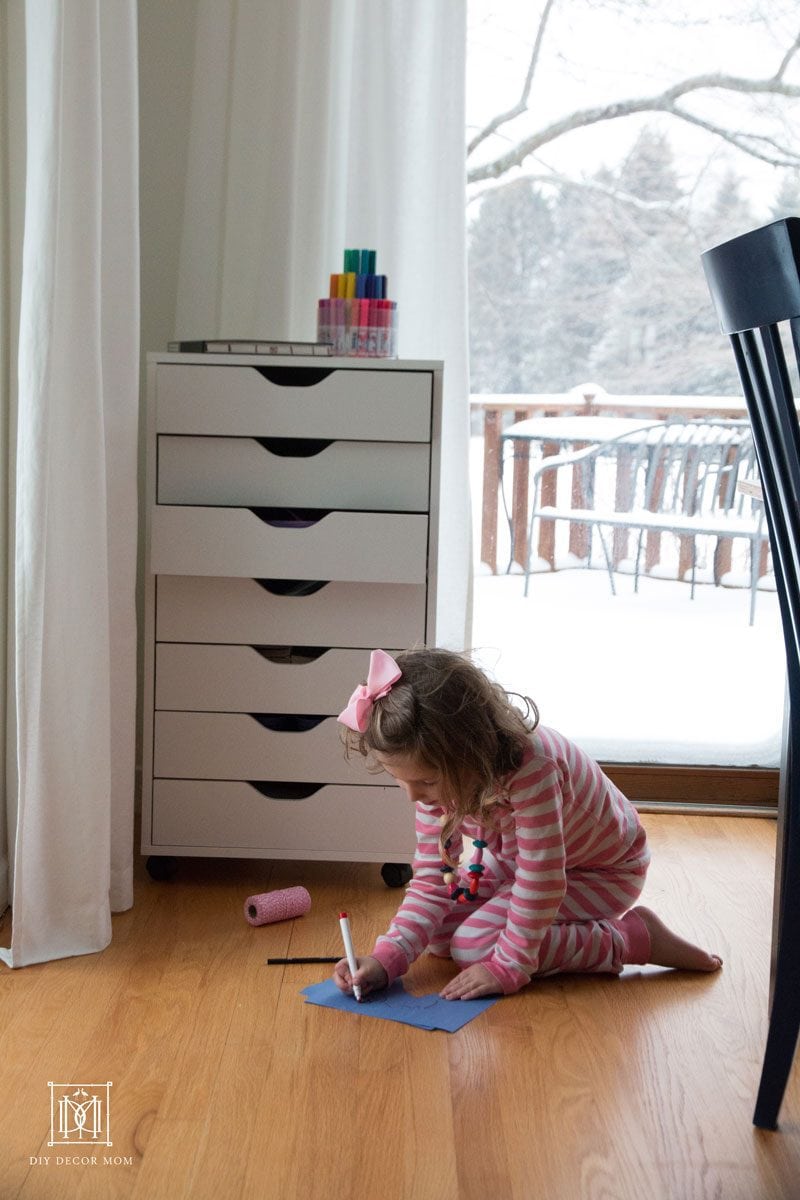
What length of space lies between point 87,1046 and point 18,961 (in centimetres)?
27

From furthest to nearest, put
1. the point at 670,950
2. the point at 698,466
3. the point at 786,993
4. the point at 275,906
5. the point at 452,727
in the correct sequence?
the point at 698,466, the point at 275,906, the point at 670,950, the point at 452,727, the point at 786,993

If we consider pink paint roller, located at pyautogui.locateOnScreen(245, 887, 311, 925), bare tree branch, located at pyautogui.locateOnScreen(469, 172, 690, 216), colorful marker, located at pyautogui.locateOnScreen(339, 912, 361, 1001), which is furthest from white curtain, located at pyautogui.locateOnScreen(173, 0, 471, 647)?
colorful marker, located at pyautogui.locateOnScreen(339, 912, 361, 1001)

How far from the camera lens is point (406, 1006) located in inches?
63.0

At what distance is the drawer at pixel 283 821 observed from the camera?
1.98 m

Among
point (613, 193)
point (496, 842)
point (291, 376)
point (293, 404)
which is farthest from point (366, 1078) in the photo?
point (613, 193)

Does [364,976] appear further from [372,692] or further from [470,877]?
[372,692]

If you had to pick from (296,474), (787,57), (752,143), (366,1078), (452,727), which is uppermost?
(787,57)

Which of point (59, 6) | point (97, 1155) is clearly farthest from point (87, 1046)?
point (59, 6)

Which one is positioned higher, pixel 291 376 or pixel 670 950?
pixel 291 376

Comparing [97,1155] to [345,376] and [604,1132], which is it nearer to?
[604,1132]

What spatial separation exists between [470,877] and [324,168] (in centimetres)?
124

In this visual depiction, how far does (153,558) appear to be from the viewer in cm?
192

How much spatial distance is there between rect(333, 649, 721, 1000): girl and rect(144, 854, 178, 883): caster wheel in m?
0.49

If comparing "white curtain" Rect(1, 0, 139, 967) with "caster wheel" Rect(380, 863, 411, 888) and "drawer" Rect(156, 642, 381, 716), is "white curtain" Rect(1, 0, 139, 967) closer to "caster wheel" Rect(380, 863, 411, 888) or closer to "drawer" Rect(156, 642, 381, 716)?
"drawer" Rect(156, 642, 381, 716)
